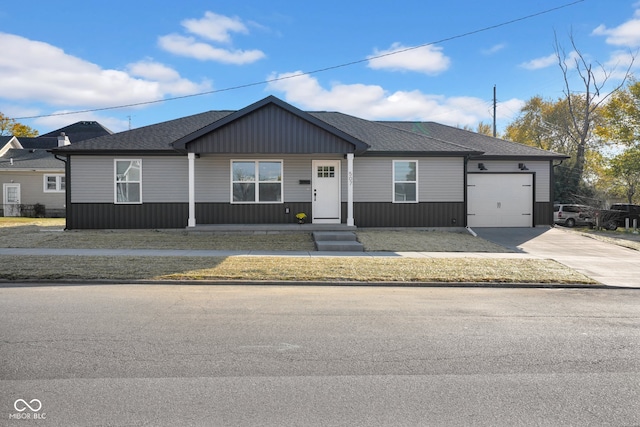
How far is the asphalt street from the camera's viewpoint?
3.50m

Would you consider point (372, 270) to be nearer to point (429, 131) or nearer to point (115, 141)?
point (115, 141)

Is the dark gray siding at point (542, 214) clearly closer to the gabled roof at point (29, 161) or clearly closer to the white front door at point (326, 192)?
the white front door at point (326, 192)

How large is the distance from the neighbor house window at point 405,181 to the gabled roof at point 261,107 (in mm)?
2507

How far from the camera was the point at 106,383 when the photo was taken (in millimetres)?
3969

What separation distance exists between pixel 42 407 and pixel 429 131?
22203mm

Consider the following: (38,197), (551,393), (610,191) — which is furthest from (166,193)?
(610,191)

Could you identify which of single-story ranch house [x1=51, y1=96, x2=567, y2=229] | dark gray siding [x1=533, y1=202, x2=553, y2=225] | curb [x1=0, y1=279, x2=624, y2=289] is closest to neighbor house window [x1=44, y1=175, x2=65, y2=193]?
single-story ranch house [x1=51, y1=96, x2=567, y2=229]

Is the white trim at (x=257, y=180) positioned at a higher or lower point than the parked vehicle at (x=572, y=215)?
higher

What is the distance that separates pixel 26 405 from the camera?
3551mm

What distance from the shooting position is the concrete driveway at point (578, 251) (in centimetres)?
1075

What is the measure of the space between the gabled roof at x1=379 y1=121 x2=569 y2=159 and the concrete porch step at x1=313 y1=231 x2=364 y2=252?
277 inches

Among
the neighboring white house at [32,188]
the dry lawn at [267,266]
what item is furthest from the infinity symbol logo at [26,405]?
the neighboring white house at [32,188]

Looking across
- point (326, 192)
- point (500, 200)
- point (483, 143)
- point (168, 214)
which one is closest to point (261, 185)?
point (326, 192)
